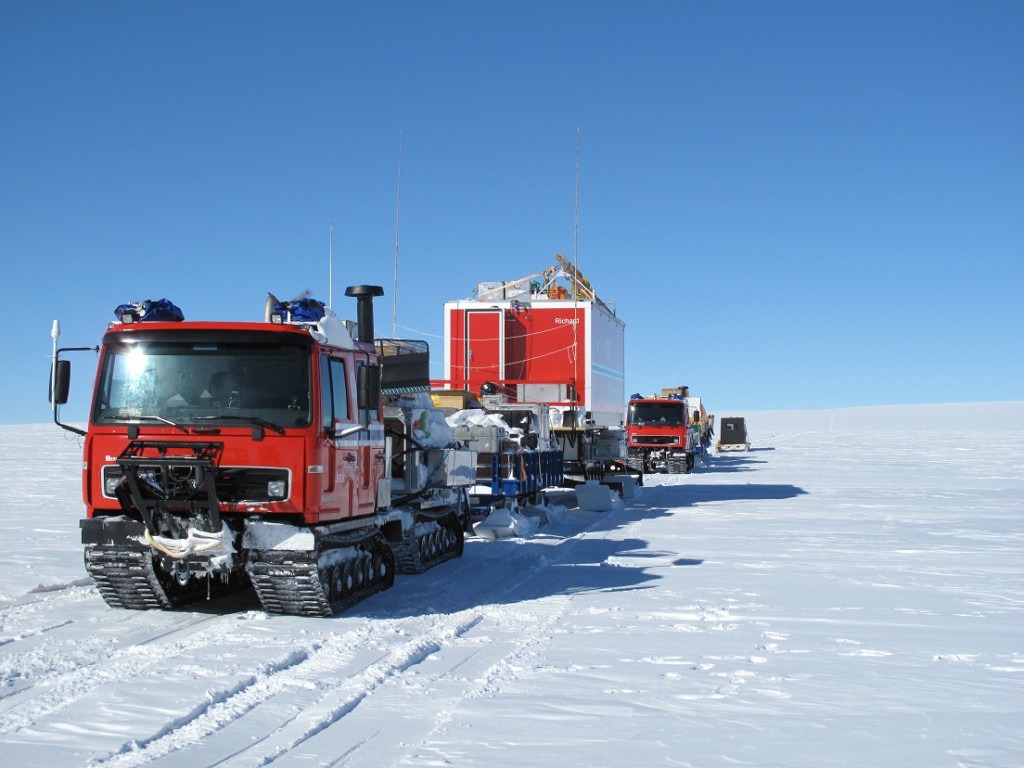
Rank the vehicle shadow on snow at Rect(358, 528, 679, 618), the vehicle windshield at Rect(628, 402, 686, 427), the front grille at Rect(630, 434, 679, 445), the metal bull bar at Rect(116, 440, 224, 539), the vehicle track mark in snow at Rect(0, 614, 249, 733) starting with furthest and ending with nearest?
1. the vehicle windshield at Rect(628, 402, 686, 427)
2. the front grille at Rect(630, 434, 679, 445)
3. the vehicle shadow on snow at Rect(358, 528, 679, 618)
4. the metal bull bar at Rect(116, 440, 224, 539)
5. the vehicle track mark in snow at Rect(0, 614, 249, 733)

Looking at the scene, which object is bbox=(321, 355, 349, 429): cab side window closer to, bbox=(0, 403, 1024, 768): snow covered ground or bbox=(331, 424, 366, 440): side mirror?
bbox=(331, 424, 366, 440): side mirror

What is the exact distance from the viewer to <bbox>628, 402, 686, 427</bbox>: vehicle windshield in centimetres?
3566

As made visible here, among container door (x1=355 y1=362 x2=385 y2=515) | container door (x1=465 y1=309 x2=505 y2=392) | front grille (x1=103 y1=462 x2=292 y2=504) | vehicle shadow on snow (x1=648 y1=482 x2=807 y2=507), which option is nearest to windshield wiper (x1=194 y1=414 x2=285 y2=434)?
front grille (x1=103 y1=462 x2=292 y2=504)

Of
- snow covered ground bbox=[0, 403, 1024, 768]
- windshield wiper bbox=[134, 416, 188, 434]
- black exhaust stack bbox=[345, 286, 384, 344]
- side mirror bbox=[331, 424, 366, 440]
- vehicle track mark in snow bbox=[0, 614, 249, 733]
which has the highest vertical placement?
black exhaust stack bbox=[345, 286, 384, 344]

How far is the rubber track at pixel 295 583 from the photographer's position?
818 cm

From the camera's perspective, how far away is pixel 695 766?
4.89 meters

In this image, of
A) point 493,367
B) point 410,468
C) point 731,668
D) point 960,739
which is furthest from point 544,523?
point 960,739

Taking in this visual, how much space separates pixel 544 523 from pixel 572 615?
8531mm

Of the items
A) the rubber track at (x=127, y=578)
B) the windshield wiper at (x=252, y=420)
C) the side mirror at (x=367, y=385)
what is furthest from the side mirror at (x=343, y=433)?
the rubber track at (x=127, y=578)

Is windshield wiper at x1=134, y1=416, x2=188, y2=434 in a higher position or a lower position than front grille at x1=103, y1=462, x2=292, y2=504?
higher

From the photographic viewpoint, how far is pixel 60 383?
843 cm

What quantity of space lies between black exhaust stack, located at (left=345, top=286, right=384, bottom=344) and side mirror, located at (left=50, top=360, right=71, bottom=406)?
2.60 m

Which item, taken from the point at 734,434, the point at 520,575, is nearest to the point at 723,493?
the point at 520,575

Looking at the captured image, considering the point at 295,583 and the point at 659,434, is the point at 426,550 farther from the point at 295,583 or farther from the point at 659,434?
the point at 659,434
